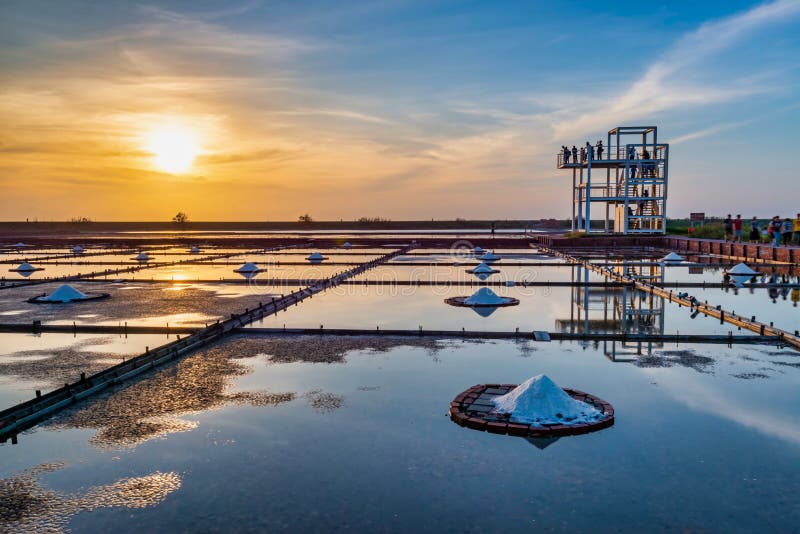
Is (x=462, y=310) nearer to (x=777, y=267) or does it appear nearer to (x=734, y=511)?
(x=734, y=511)

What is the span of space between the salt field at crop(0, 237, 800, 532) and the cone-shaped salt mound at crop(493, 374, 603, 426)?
0.39 m

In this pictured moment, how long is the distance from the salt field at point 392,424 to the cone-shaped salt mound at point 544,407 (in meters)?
0.39

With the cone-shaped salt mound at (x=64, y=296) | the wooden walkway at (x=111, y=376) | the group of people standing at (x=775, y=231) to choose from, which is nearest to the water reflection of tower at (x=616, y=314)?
the wooden walkway at (x=111, y=376)

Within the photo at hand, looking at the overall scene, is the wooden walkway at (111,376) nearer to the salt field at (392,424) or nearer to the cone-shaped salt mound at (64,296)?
the salt field at (392,424)

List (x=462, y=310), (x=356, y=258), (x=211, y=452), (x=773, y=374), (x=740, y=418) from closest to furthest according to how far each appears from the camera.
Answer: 1. (x=211, y=452)
2. (x=740, y=418)
3. (x=773, y=374)
4. (x=462, y=310)
5. (x=356, y=258)

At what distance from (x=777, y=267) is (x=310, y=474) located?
Answer: 94.0 feet

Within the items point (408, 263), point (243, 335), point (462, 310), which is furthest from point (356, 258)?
point (243, 335)

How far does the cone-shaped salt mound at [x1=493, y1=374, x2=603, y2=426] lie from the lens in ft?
26.2

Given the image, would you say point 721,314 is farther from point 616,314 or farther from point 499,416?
point 499,416

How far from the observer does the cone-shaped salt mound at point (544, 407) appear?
314 inches

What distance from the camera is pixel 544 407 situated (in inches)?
320

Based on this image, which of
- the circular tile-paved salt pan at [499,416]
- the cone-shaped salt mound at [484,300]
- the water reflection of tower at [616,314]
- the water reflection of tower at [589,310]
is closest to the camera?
the circular tile-paved salt pan at [499,416]

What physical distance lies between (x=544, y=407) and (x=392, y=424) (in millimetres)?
1996

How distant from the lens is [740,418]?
8.30m
